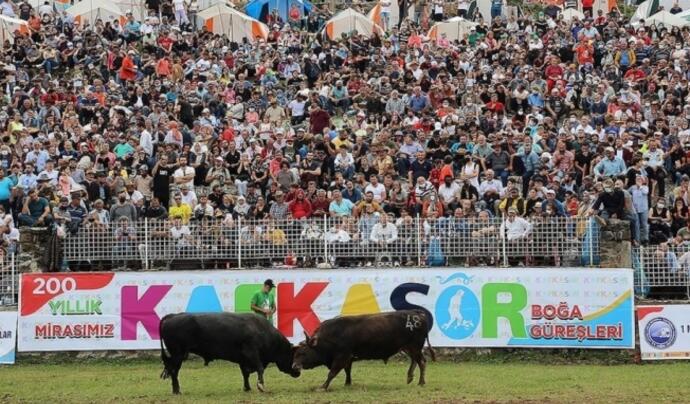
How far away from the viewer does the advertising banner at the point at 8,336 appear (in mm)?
33438

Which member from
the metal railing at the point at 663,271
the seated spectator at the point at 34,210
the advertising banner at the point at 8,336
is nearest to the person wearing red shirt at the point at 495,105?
the metal railing at the point at 663,271

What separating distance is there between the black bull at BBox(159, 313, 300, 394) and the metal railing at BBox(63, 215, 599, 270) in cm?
663

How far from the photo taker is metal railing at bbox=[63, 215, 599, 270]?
1328 inches

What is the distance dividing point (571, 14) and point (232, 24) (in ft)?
42.6

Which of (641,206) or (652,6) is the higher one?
(652,6)

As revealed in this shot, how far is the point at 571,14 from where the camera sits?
6078cm

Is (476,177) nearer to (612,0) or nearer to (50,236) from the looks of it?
(50,236)

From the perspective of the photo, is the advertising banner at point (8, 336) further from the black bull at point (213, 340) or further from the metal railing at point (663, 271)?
the metal railing at point (663, 271)

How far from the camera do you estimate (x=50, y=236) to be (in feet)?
112

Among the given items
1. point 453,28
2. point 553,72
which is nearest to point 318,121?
point 553,72

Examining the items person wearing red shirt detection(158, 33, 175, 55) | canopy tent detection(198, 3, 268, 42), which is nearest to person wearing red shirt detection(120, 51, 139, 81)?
person wearing red shirt detection(158, 33, 175, 55)

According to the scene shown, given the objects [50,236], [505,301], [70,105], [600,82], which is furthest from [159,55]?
[505,301]

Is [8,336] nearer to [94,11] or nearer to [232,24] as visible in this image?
[94,11]

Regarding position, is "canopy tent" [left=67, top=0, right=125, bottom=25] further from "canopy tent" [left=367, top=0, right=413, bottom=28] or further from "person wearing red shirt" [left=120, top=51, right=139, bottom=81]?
"canopy tent" [left=367, top=0, right=413, bottom=28]
